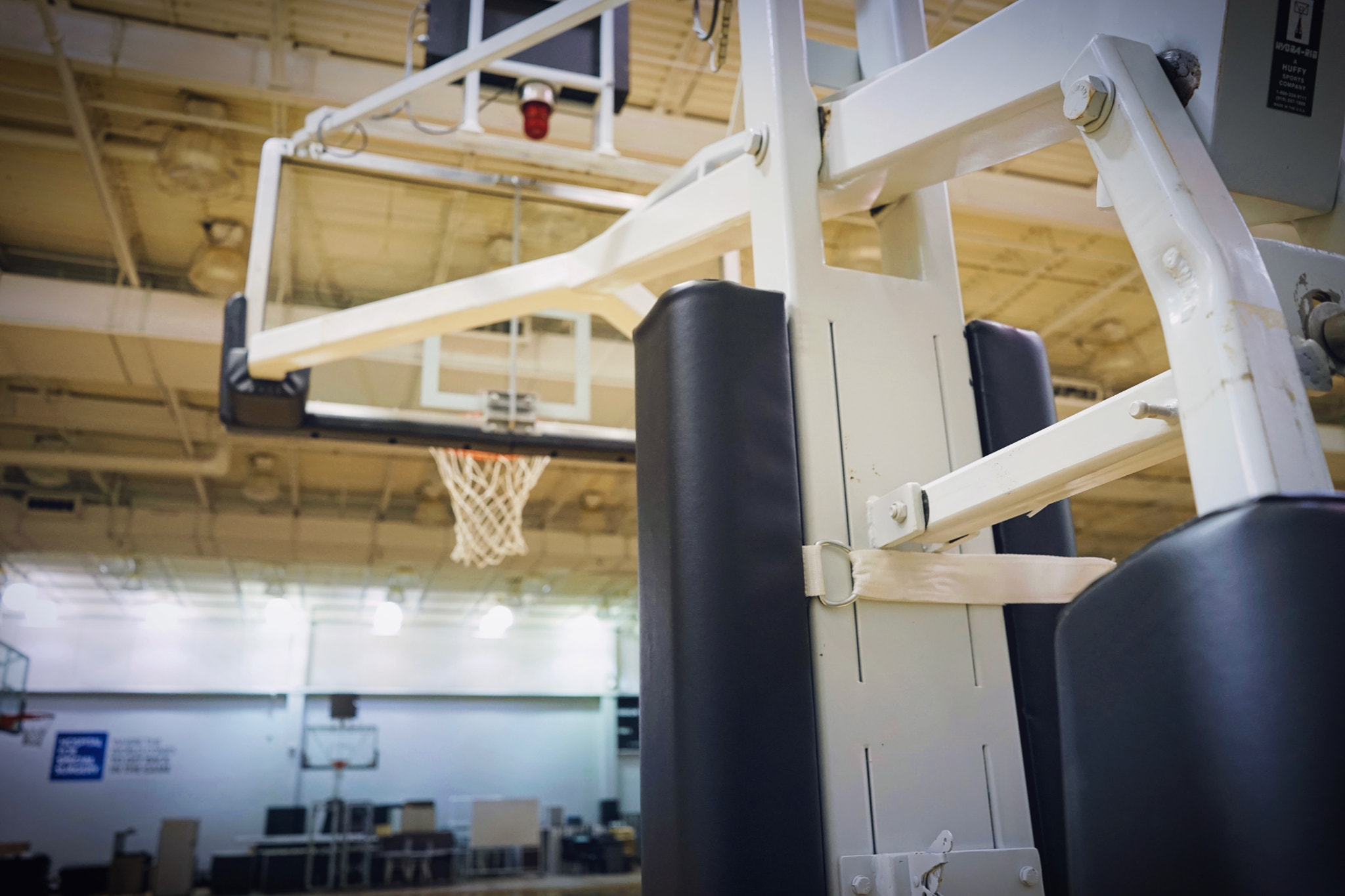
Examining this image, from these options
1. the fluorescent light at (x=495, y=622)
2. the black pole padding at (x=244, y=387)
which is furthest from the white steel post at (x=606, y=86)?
the fluorescent light at (x=495, y=622)

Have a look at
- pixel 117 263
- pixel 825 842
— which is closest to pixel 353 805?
pixel 117 263

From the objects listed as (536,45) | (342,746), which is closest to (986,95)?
(536,45)

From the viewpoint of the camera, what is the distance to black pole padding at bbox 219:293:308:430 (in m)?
3.10

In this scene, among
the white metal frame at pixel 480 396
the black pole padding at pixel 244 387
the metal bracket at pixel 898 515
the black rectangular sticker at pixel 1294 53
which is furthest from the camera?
the white metal frame at pixel 480 396

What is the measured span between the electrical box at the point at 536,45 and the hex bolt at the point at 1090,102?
2.19m

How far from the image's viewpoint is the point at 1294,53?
3.86 ft

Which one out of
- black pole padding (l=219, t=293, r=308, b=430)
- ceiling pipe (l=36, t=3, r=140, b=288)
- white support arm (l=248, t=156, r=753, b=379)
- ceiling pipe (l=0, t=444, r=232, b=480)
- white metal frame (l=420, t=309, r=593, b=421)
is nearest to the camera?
white support arm (l=248, t=156, r=753, b=379)

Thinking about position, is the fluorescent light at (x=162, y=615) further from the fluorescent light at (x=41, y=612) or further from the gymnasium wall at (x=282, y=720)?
the fluorescent light at (x=41, y=612)

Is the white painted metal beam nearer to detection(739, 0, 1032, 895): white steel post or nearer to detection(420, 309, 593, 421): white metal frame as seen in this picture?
detection(739, 0, 1032, 895): white steel post

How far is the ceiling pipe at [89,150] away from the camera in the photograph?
4.35m

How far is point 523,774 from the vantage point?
1727cm

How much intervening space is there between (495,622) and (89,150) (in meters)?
11.1

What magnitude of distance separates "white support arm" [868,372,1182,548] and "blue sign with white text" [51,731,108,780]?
56.5 feet

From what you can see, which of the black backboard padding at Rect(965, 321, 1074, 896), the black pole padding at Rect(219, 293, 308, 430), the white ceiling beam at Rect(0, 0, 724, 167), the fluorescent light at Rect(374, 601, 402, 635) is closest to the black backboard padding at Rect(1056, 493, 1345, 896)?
the black backboard padding at Rect(965, 321, 1074, 896)
